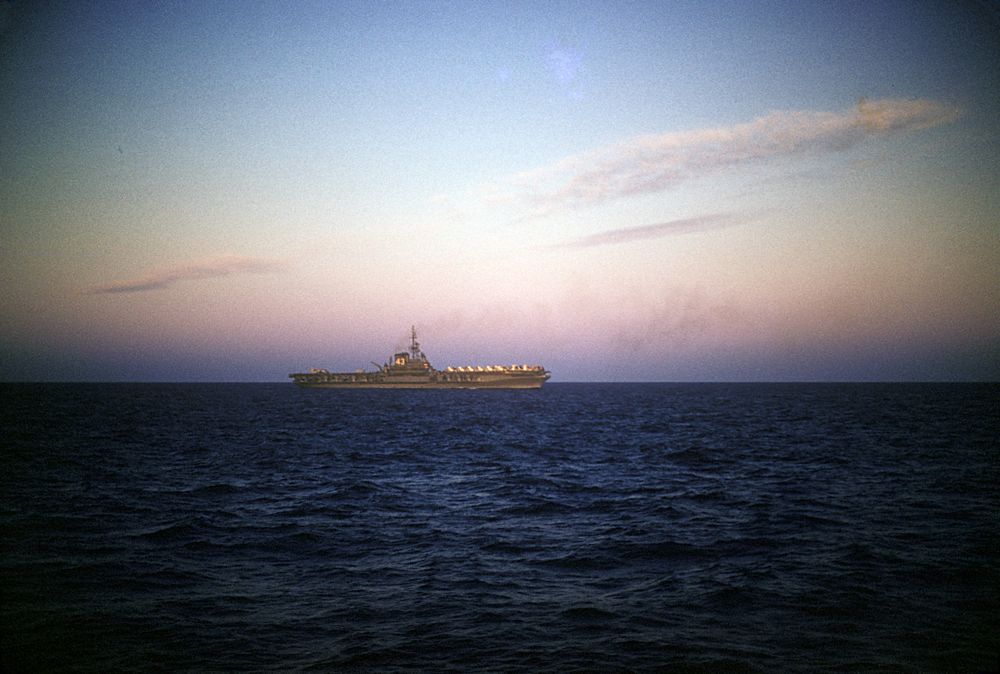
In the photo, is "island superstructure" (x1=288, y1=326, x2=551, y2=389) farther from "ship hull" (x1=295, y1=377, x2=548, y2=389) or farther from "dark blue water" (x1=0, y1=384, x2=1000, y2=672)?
"dark blue water" (x1=0, y1=384, x2=1000, y2=672)

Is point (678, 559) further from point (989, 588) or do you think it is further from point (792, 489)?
point (792, 489)

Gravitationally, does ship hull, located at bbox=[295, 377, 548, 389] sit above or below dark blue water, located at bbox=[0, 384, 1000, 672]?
below

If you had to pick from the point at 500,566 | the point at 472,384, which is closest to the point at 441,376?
the point at 472,384

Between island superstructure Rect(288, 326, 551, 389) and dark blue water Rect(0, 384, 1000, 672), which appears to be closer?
dark blue water Rect(0, 384, 1000, 672)

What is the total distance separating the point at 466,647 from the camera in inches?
381

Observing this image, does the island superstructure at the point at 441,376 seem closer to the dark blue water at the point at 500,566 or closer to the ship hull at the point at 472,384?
the ship hull at the point at 472,384

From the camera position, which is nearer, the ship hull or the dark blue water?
the dark blue water

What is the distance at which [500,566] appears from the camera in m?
14.0

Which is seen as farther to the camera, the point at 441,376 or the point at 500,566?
the point at 441,376

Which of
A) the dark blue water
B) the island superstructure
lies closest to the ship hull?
the island superstructure

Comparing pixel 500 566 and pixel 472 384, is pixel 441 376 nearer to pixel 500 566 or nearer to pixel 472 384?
pixel 472 384

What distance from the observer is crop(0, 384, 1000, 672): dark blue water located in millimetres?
9586

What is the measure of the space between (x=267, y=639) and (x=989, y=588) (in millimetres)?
14850

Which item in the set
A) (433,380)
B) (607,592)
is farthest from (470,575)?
(433,380)
